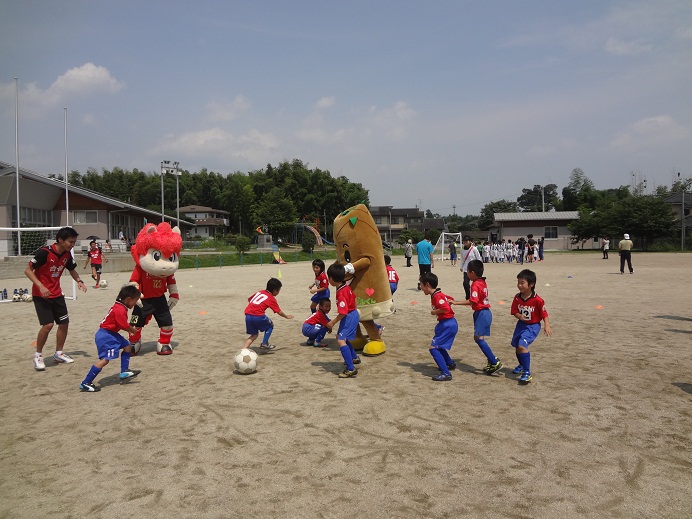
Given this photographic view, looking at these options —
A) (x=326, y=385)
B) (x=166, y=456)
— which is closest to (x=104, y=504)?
(x=166, y=456)

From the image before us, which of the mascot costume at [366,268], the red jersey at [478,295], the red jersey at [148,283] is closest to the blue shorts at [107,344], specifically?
the red jersey at [148,283]

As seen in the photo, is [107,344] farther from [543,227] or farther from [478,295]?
[543,227]

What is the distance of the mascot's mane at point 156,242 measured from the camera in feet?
29.0

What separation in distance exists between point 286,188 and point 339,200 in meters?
8.07

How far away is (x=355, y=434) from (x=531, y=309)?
124 inches

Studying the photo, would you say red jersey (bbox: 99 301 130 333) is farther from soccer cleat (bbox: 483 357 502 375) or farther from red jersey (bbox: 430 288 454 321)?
soccer cleat (bbox: 483 357 502 375)

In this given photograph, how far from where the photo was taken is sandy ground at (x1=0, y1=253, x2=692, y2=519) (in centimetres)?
396

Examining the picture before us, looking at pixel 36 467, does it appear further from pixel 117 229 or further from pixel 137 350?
pixel 117 229

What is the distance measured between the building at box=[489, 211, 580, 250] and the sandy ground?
63014 mm

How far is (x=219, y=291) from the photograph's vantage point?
777 inches

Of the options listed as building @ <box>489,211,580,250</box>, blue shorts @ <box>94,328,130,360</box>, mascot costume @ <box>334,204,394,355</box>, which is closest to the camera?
blue shorts @ <box>94,328,130,360</box>

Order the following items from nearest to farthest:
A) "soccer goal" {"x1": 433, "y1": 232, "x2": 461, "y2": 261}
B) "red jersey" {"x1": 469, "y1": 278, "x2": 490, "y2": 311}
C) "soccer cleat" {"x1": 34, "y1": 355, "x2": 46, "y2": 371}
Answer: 1. "red jersey" {"x1": 469, "y1": 278, "x2": 490, "y2": 311}
2. "soccer cleat" {"x1": 34, "y1": 355, "x2": 46, "y2": 371}
3. "soccer goal" {"x1": 433, "y1": 232, "x2": 461, "y2": 261}

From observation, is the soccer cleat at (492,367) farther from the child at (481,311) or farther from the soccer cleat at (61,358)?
the soccer cleat at (61,358)

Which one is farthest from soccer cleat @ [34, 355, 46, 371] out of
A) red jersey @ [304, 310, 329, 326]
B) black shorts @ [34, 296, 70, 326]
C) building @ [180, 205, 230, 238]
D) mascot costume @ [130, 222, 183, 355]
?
building @ [180, 205, 230, 238]
